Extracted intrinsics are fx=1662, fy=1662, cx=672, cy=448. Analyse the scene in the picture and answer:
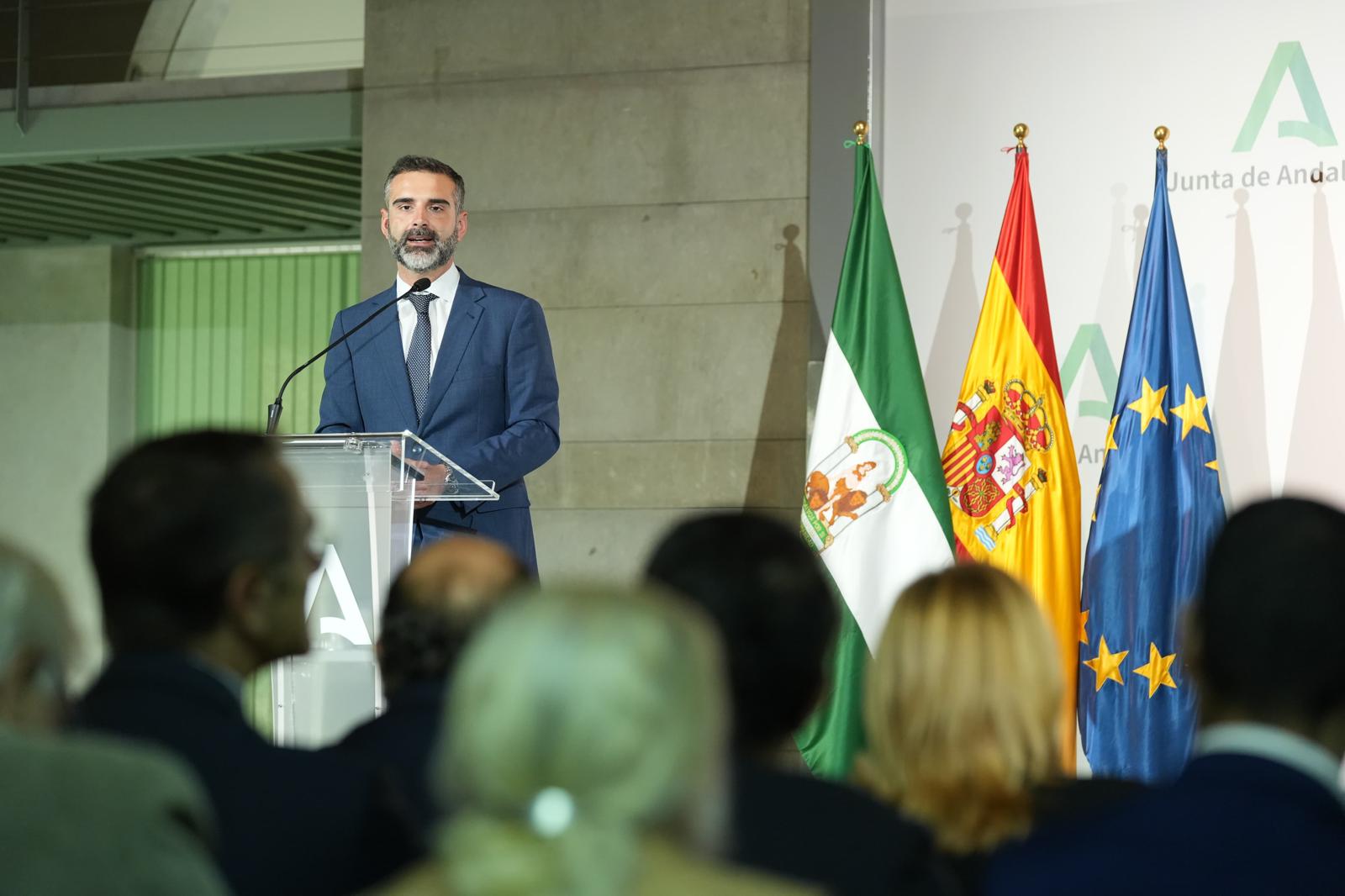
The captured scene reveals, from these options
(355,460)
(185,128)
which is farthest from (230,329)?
(355,460)

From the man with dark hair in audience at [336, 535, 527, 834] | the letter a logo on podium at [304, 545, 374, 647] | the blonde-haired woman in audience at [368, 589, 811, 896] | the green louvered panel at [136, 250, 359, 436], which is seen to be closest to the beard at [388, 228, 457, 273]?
the letter a logo on podium at [304, 545, 374, 647]

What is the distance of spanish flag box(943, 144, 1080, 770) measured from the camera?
5070mm

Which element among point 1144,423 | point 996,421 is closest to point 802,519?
point 996,421

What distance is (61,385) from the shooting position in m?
10.4

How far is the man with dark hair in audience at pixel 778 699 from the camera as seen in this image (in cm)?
152

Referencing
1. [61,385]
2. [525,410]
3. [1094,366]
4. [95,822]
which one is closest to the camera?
[95,822]

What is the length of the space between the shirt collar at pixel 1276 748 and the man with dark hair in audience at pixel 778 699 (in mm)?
285

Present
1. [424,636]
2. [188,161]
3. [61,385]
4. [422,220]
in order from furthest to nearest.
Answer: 1. [61,385]
2. [188,161]
3. [422,220]
4. [424,636]

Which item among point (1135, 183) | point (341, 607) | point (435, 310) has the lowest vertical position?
point (341, 607)

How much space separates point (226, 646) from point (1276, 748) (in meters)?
1.07

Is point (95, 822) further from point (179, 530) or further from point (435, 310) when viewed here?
point (435, 310)

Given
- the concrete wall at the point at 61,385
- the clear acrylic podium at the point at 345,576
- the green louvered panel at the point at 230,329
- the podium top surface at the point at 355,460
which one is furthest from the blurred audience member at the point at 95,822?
the concrete wall at the point at 61,385

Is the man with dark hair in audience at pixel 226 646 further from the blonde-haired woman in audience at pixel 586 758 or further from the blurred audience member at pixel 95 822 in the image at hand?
the blonde-haired woman in audience at pixel 586 758

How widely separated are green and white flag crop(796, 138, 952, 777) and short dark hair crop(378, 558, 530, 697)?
10.2ft
